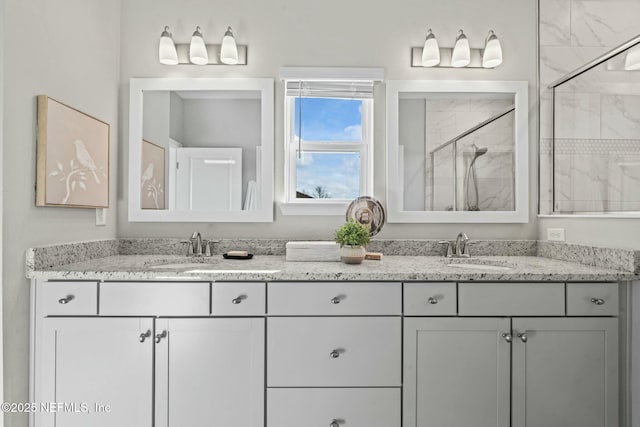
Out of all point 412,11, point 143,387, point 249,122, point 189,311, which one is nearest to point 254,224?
point 249,122

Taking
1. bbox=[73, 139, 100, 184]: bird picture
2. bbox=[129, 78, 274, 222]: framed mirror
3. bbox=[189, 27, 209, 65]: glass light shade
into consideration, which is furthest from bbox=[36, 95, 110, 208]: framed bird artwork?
bbox=[189, 27, 209, 65]: glass light shade

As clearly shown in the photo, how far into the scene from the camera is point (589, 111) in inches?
77.9

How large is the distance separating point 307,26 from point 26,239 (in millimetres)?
1790

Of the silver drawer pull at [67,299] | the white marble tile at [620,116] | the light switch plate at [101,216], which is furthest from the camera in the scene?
the light switch plate at [101,216]

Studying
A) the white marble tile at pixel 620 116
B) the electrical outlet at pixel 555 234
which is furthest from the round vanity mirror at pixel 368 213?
the white marble tile at pixel 620 116

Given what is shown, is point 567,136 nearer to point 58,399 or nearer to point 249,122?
point 249,122

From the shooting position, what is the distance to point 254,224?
2334 millimetres

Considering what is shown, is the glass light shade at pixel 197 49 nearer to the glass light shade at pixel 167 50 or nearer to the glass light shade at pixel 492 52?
the glass light shade at pixel 167 50

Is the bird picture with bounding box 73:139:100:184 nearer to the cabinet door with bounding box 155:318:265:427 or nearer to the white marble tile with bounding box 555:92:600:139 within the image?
the cabinet door with bounding box 155:318:265:427

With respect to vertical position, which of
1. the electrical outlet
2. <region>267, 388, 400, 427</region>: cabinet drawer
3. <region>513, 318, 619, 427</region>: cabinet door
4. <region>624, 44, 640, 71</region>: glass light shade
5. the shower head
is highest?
<region>624, 44, 640, 71</region>: glass light shade

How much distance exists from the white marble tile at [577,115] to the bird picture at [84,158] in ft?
8.17

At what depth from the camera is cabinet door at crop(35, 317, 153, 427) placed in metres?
1.62

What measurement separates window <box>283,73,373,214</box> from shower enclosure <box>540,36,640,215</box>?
1.04m

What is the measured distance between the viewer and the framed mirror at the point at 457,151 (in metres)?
2.31
